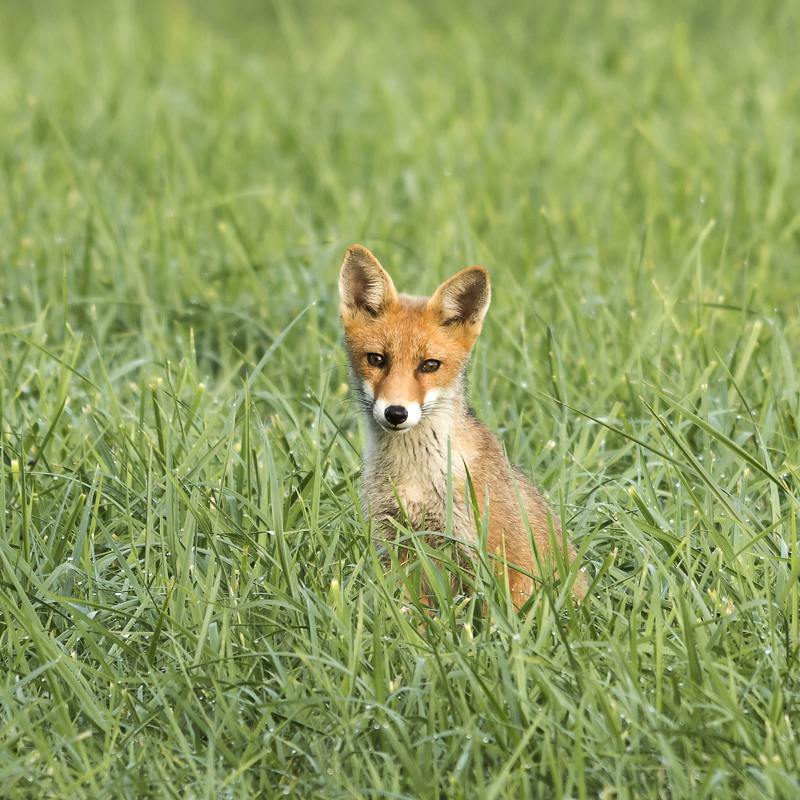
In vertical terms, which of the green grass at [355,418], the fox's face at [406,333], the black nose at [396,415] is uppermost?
the fox's face at [406,333]

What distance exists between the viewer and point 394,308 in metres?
4.04

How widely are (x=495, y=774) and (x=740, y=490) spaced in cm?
168

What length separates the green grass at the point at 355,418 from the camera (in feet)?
9.82

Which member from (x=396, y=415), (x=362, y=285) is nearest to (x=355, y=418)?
A: (x=362, y=285)

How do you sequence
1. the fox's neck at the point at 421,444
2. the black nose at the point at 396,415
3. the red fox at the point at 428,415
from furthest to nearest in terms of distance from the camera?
1. the fox's neck at the point at 421,444
2. the red fox at the point at 428,415
3. the black nose at the point at 396,415

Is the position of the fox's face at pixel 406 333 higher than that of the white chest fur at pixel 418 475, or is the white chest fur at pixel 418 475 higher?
the fox's face at pixel 406 333

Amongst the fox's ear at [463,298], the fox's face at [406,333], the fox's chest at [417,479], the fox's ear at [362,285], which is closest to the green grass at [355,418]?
the fox's chest at [417,479]

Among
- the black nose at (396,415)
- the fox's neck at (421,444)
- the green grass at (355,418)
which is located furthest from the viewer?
the fox's neck at (421,444)

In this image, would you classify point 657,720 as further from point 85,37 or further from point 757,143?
point 85,37

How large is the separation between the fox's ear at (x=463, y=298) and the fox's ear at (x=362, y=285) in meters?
0.19

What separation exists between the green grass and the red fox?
22 cm

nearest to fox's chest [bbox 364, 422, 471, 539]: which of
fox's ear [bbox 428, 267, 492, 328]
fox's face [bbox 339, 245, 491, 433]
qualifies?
fox's face [bbox 339, 245, 491, 433]

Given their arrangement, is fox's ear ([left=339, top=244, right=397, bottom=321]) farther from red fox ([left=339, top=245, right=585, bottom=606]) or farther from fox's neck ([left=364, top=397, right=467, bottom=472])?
fox's neck ([left=364, top=397, right=467, bottom=472])

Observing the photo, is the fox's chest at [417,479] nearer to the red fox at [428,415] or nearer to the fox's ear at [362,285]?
the red fox at [428,415]
